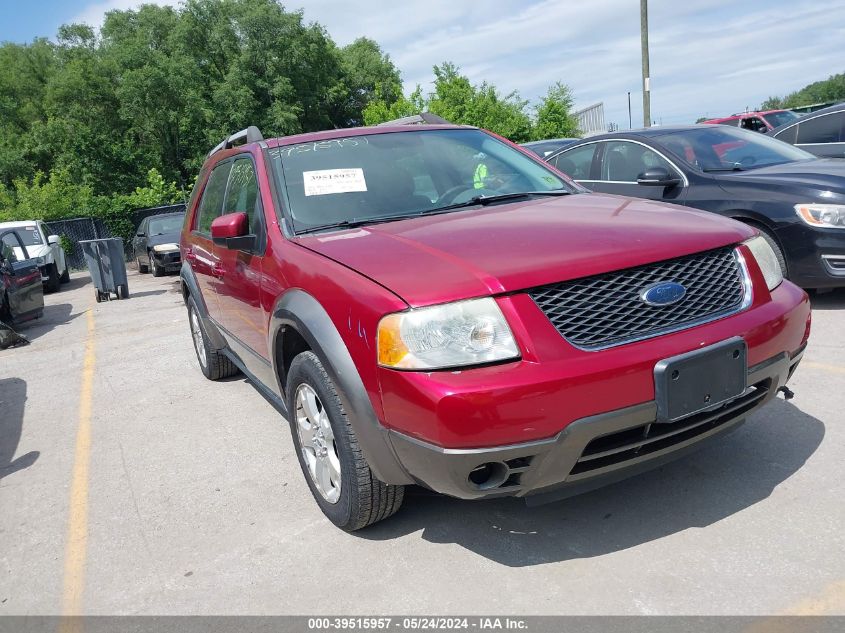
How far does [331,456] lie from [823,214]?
448 cm

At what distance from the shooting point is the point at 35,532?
3582 millimetres

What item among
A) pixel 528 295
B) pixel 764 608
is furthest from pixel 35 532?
pixel 764 608

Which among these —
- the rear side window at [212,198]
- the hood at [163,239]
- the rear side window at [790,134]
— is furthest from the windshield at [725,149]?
the hood at [163,239]

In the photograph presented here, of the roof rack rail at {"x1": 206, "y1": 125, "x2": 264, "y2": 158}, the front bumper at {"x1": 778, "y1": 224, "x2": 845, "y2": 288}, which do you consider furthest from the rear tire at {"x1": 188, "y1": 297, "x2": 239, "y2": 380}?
the front bumper at {"x1": 778, "y1": 224, "x2": 845, "y2": 288}

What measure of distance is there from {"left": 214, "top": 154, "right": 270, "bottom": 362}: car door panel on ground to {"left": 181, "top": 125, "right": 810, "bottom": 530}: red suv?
0.27ft

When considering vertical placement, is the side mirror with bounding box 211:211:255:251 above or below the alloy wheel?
above

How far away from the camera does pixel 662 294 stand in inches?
102

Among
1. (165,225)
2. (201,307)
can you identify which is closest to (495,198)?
(201,307)

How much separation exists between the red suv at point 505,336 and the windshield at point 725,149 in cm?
352

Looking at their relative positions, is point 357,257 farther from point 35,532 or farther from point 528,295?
point 35,532

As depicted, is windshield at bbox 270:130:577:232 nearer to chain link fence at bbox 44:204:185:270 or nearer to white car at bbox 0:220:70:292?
white car at bbox 0:220:70:292

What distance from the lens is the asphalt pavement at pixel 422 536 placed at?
2.55 m

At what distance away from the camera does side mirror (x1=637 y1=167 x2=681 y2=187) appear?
6.02m

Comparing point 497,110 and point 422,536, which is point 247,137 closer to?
point 422,536
